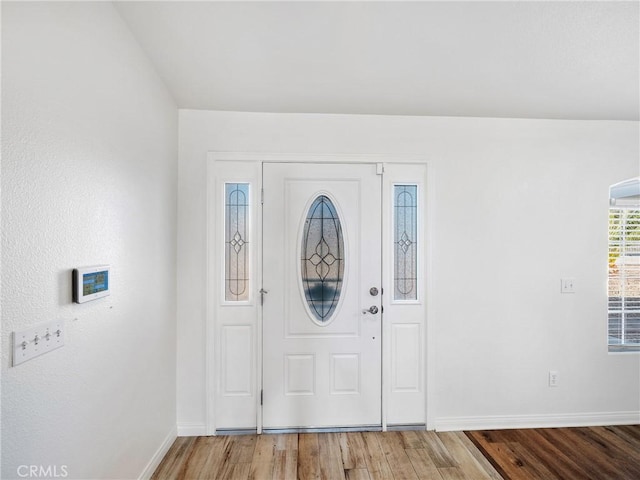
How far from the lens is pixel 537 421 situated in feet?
8.48

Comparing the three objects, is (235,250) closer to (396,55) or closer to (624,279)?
(396,55)

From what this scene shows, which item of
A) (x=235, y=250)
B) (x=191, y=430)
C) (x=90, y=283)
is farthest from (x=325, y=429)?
(x=90, y=283)

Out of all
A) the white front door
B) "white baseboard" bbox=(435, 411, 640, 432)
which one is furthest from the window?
the white front door

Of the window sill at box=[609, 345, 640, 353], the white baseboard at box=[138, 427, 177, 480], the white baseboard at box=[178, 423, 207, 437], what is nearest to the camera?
the white baseboard at box=[138, 427, 177, 480]

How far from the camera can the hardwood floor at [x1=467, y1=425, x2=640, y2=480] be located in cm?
207

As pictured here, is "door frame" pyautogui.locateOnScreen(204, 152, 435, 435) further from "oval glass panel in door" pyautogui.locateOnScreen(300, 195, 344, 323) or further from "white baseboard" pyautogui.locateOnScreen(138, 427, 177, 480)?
"oval glass panel in door" pyautogui.locateOnScreen(300, 195, 344, 323)

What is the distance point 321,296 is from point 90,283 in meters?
1.56

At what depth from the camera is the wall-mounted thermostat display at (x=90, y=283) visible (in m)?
1.24

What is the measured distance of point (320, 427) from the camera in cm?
251

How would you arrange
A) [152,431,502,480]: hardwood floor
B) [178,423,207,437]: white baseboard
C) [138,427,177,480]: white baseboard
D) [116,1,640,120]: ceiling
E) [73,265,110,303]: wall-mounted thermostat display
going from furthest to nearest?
[178,423,207,437]: white baseboard → [152,431,502,480]: hardwood floor → [138,427,177,480]: white baseboard → [116,1,640,120]: ceiling → [73,265,110,303]: wall-mounted thermostat display

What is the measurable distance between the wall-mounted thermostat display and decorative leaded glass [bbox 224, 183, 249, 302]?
1.06m

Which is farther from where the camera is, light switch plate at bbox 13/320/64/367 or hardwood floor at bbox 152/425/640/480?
hardwood floor at bbox 152/425/640/480

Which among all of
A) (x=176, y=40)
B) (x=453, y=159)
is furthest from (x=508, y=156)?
(x=176, y=40)

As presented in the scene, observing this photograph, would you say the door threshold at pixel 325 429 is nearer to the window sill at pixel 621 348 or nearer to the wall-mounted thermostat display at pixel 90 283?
the wall-mounted thermostat display at pixel 90 283
